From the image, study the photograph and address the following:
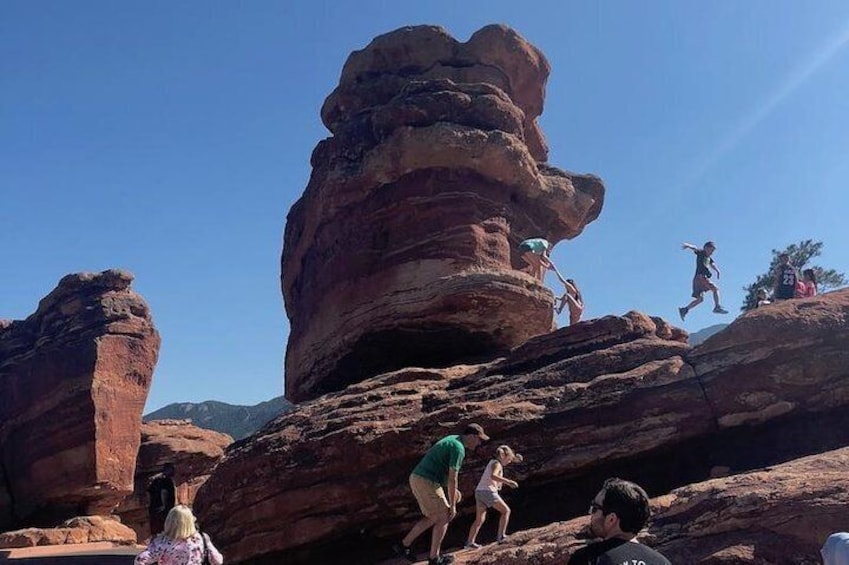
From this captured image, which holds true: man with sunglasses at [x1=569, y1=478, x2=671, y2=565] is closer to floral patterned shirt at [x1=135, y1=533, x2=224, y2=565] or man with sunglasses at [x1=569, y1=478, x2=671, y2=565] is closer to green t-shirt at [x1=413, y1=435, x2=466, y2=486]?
floral patterned shirt at [x1=135, y1=533, x2=224, y2=565]

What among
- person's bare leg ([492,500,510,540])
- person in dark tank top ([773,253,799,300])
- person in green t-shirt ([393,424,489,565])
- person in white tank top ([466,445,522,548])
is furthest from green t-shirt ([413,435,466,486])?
person in dark tank top ([773,253,799,300])

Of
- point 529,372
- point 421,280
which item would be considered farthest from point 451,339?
point 529,372

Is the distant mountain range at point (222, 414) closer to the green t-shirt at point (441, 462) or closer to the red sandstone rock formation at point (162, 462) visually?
the red sandstone rock formation at point (162, 462)

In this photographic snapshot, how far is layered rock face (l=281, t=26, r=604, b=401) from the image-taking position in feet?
56.1

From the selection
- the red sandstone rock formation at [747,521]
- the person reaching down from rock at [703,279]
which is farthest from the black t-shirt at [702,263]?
the red sandstone rock formation at [747,521]

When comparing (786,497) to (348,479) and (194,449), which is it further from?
(194,449)

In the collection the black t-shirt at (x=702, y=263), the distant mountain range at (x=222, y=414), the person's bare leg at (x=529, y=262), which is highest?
the distant mountain range at (x=222, y=414)

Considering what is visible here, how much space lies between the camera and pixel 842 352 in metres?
11.6

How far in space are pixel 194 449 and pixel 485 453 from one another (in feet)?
87.0

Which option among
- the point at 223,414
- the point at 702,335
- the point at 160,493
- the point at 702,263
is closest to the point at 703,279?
the point at 702,263

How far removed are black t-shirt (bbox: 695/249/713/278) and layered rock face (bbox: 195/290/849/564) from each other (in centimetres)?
393

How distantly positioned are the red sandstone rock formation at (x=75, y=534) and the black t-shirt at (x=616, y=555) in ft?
90.7

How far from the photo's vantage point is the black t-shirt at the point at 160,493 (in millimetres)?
12820

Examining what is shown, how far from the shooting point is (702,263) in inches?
700
